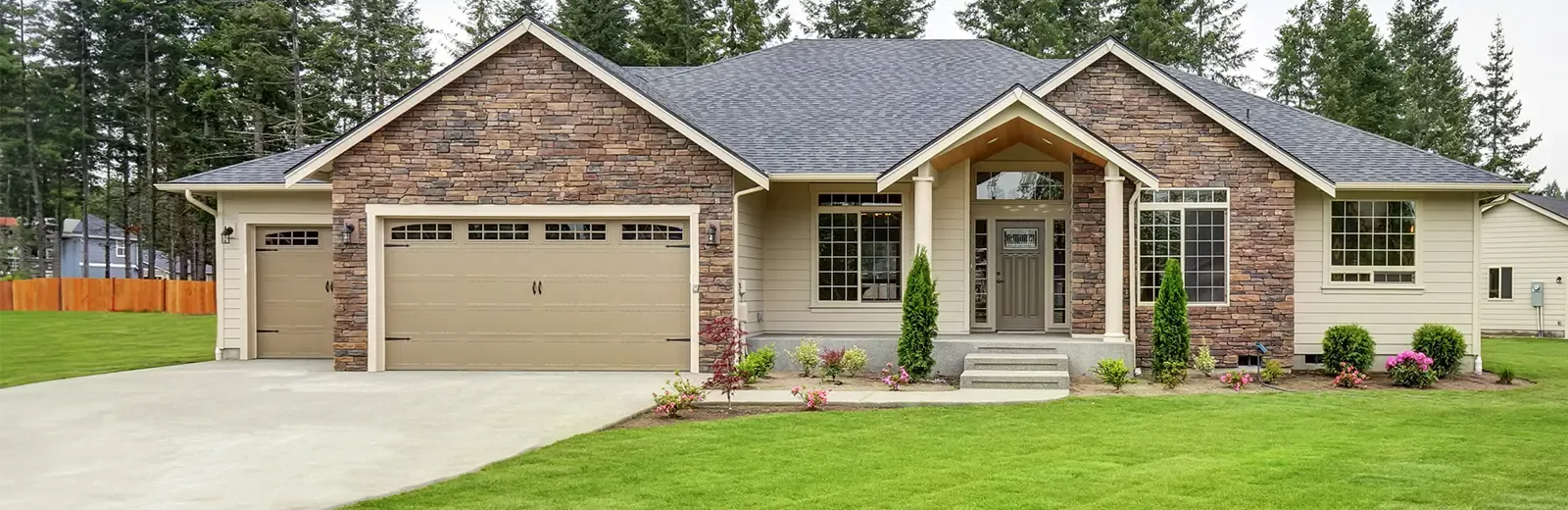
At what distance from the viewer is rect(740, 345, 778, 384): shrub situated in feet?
42.7

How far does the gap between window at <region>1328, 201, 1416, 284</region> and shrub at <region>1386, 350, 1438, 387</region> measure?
1.95 m

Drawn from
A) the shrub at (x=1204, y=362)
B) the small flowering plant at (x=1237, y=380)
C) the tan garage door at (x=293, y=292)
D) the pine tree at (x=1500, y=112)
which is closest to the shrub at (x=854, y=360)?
the shrub at (x=1204, y=362)

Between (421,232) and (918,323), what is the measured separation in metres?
6.65

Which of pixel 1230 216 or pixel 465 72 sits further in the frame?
pixel 1230 216

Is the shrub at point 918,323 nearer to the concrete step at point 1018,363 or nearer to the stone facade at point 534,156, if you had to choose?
the concrete step at point 1018,363

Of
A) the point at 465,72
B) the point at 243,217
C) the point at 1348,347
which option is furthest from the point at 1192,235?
the point at 243,217

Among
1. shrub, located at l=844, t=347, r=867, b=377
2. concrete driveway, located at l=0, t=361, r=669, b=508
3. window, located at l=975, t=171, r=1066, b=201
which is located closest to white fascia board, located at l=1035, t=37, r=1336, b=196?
window, located at l=975, t=171, r=1066, b=201

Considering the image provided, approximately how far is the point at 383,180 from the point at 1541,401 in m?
13.8

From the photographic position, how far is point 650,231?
14.8 metres

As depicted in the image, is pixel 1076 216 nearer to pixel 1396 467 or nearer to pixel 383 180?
pixel 1396 467

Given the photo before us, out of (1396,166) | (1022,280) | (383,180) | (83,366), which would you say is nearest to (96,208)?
(83,366)

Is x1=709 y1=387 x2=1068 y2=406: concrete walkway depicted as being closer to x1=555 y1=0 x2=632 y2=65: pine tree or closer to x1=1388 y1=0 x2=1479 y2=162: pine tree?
x1=555 y1=0 x2=632 y2=65: pine tree

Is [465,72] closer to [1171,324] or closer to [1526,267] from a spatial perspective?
[1171,324]

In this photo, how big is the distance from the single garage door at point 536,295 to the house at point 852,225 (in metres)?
0.03
